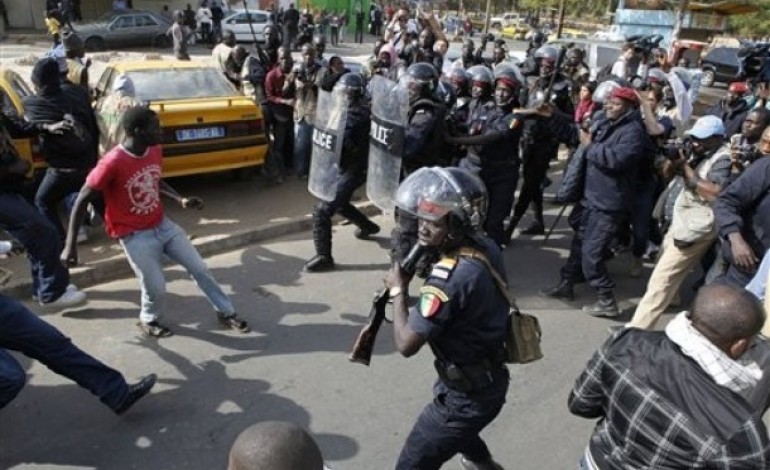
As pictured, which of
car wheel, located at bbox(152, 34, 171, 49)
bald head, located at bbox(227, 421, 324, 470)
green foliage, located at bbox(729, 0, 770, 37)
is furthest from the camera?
green foliage, located at bbox(729, 0, 770, 37)

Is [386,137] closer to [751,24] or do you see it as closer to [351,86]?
[351,86]

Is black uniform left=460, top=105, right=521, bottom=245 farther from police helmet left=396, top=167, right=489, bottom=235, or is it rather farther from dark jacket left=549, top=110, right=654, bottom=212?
police helmet left=396, top=167, right=489, bottom=235

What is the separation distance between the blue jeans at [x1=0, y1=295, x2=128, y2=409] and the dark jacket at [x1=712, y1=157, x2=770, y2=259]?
11.6ft

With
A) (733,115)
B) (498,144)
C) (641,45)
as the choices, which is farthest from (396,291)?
(641,45)

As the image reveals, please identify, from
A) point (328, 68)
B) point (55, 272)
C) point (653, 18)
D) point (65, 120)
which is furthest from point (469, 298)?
point (653, 18)

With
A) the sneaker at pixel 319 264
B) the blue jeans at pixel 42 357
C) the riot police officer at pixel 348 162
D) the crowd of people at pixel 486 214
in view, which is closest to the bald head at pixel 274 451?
the crowd of people at pixel 486 214

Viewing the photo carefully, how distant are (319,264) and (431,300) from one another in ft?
11.2

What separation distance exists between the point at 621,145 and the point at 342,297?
2.42 metres

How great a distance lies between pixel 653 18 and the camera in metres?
Result: 30.1

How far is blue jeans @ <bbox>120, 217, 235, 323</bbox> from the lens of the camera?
13.6 ft

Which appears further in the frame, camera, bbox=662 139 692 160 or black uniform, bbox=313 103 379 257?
black uniform, bbox=313 103 379 257

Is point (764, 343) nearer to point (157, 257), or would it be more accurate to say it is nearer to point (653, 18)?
point (157, 257)

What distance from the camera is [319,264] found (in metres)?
5.74

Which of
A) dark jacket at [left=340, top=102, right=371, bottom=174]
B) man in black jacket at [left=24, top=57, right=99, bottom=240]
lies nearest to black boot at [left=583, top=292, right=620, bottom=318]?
dark jacket at [left=340, top=102, right=371, bottom=174]
